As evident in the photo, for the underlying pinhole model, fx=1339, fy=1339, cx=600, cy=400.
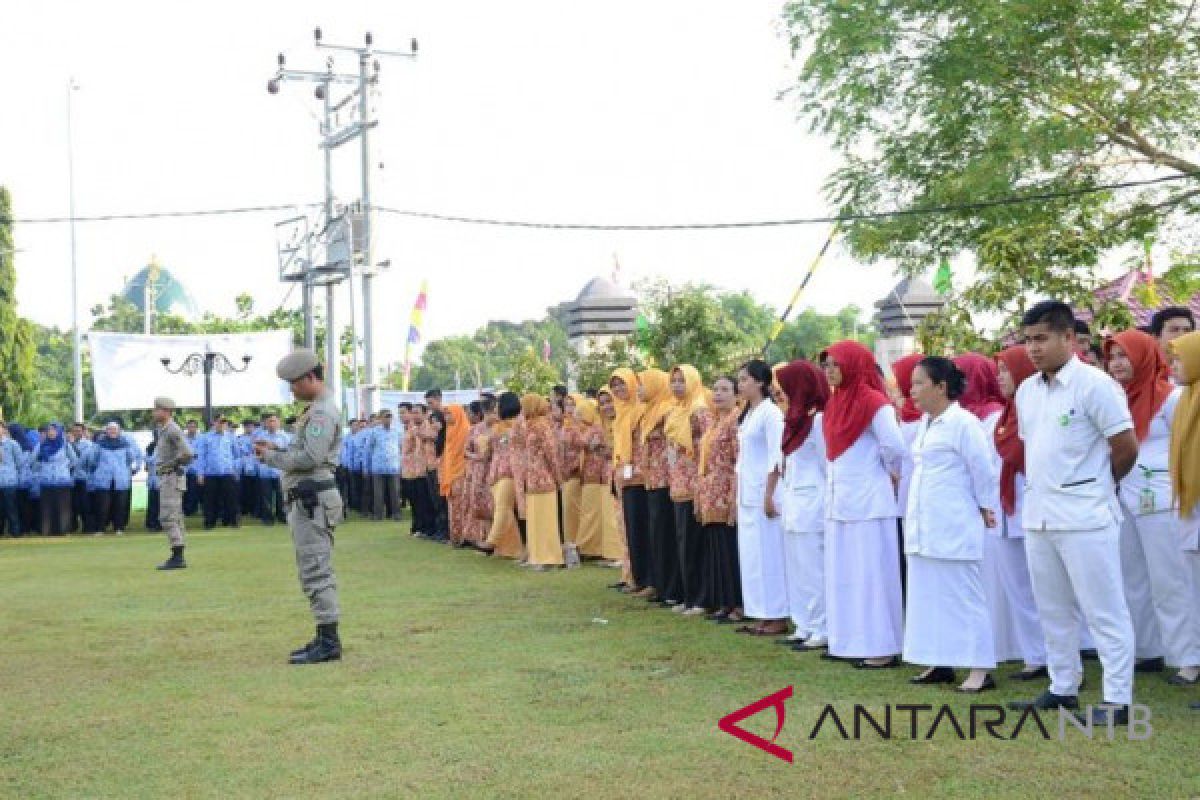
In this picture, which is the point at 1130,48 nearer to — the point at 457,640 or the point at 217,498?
the point at 457,640

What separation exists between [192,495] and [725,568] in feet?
50.1

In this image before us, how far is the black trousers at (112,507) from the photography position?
814 inches

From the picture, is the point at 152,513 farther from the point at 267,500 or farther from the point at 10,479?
the point at 10,479

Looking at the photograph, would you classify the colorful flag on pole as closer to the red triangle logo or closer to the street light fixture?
the street light fixture

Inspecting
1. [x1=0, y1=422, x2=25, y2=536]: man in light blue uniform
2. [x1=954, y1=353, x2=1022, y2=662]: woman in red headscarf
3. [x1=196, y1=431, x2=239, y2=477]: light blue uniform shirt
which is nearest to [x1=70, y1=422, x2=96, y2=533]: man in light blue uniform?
[x1=0, y1=422, x2=25, y2=536]: man in light blue uniform

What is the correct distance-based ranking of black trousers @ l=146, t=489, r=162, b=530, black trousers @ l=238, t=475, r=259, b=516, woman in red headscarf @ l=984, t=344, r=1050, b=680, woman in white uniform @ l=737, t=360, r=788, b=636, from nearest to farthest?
woman in red headscarf @ l=984, t=344, r=1050, b=680
woman in white uniform @ l=737, t=360, r=788, b=636
black trousers @ l=146, t=489, r=162, b=530
black trousers @ l=238, t=475, r=259, b=516

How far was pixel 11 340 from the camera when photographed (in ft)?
118

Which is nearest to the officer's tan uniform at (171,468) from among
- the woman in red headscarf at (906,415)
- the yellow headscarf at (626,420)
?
the yellow headscarf at (626,420)

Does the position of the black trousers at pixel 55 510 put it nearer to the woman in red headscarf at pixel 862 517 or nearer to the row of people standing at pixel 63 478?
the row of people standing at pixel 63 478

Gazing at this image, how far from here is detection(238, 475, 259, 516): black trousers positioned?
71.6 ft

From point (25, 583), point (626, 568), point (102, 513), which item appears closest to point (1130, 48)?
point (626, 568)

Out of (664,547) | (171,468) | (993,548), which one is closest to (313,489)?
(664,547)

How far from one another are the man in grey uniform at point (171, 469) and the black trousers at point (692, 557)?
6052 mm

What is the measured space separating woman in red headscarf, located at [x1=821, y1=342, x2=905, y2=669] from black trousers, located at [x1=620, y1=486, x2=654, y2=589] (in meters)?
3.55
